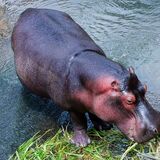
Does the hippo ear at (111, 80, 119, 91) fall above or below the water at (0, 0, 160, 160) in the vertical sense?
above

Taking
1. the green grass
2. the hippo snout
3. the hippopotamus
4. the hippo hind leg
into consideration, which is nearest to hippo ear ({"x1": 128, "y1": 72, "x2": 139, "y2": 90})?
the hippopotamus

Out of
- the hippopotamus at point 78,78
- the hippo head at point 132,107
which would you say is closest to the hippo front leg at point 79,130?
the hippopotamus at point 78,78

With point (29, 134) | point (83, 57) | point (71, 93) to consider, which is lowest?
point (29, 134)

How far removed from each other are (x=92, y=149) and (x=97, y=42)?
73.1 inches

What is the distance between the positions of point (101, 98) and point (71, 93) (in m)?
0.38

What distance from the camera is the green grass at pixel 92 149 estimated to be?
4355 mm

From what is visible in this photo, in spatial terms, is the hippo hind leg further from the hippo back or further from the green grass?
the hippo back

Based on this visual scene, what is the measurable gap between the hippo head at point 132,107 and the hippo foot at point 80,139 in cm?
61

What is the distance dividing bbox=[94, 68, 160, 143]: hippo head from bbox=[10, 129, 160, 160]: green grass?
0.33 m

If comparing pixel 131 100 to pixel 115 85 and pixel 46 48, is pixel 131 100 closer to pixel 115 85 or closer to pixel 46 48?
pixel 115 85

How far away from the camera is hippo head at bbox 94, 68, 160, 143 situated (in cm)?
394

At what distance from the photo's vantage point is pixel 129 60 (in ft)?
18.4

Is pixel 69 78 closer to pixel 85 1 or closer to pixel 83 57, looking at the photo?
pixel 83 57

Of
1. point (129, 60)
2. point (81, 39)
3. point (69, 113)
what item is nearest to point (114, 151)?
point (69, 113)
